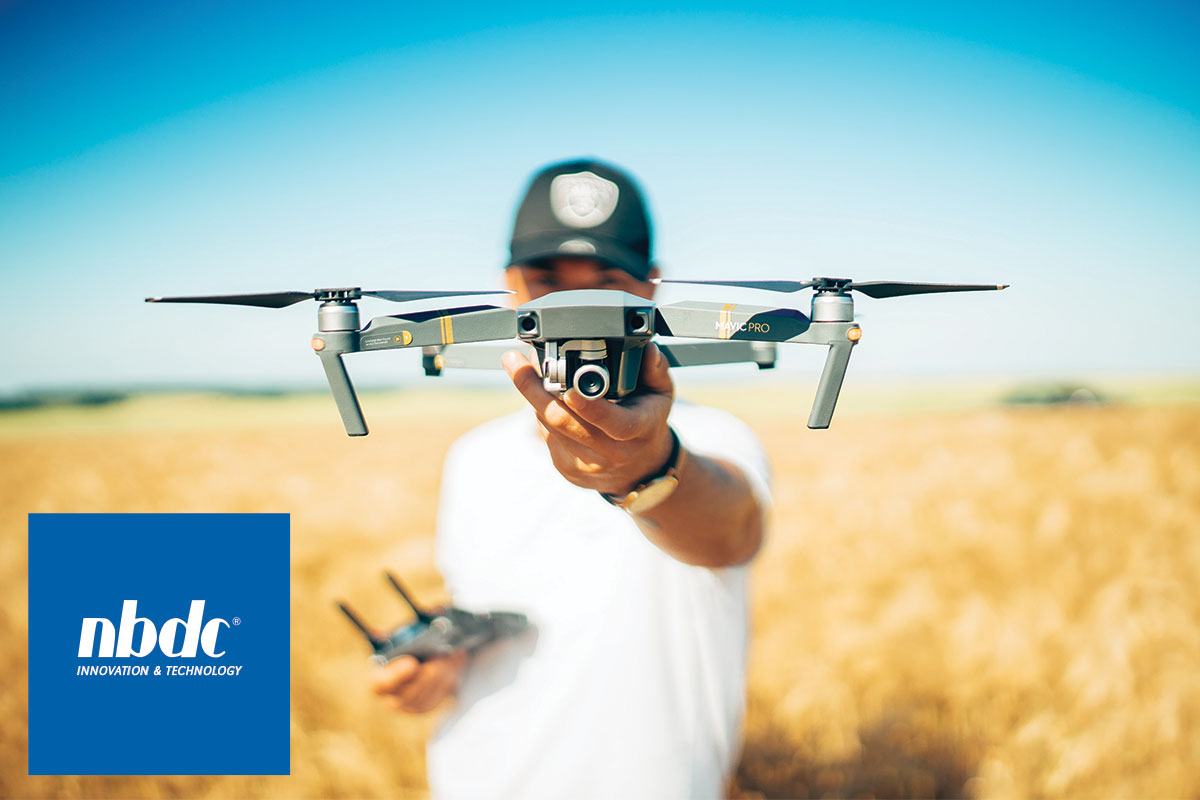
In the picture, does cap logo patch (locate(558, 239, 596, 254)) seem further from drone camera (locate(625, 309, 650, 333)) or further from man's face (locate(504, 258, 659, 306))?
drone camera (locate(625, 309, 650, 333))

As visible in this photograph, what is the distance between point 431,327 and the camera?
2205 mm

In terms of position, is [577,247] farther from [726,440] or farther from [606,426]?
[726,440]

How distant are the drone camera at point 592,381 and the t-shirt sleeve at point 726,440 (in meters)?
1.72

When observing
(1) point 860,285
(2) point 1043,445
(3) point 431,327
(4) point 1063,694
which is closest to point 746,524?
(1) point 860,285

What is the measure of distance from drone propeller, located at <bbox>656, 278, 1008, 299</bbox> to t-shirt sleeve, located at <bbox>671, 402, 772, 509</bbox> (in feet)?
5.02

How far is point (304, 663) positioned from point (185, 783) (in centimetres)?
155

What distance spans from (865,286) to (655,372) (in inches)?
33.3

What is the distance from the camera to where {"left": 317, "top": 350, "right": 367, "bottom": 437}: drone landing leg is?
228 centimetres

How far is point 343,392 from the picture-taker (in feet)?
7.67

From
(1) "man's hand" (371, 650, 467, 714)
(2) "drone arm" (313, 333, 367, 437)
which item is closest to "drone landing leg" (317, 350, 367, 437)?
(2) "drone arm" (313, 333, 367, 437)

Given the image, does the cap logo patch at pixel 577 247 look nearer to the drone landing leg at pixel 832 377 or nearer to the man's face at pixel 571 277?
the man's face at pixel 571 277

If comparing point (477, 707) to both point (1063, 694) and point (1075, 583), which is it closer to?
point (1063, 694)

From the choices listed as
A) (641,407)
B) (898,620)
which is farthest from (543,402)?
(898,620)

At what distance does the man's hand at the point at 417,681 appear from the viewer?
3.82 m
